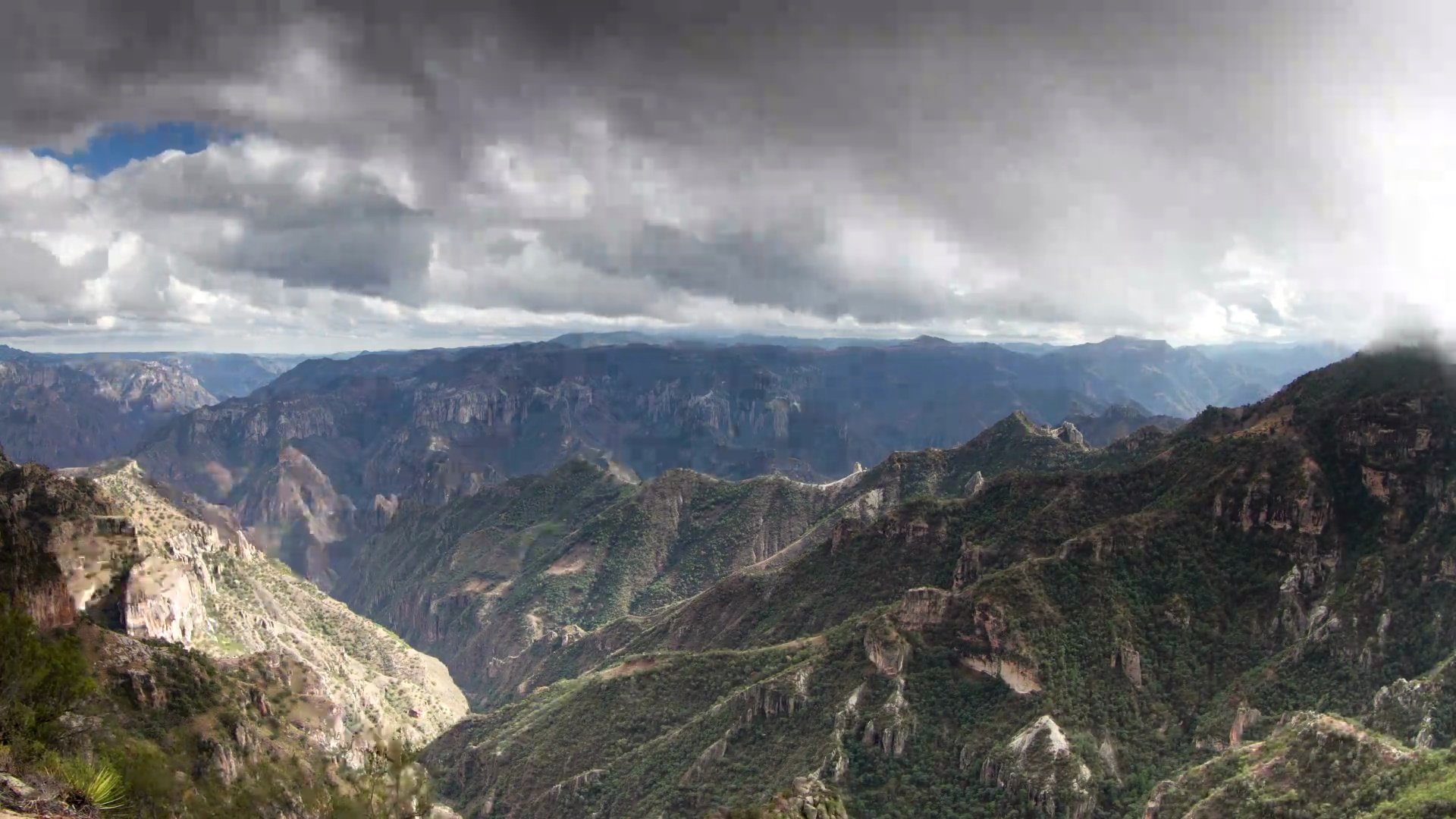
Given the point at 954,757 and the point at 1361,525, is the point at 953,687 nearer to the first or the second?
the point at 954,757

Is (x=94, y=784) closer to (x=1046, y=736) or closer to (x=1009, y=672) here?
(x=1046, y=736)

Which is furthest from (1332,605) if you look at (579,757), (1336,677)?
(579,757)

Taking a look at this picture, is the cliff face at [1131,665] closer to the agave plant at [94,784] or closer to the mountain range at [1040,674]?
the mountain range at [1040,674]

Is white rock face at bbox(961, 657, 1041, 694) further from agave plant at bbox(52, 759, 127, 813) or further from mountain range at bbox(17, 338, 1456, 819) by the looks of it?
agave plant at bbox(52, 759, 127, 813)

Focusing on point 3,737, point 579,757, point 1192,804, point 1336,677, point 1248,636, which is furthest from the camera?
point 579,757

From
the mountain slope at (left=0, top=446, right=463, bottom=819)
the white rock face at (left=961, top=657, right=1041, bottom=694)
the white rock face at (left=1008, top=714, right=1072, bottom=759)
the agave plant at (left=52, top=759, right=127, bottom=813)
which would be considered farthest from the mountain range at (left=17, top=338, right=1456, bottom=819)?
the agave plant at (left=52, top=759, right=127, bottom=813)

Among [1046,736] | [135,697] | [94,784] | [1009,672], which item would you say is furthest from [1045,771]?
[135,697]

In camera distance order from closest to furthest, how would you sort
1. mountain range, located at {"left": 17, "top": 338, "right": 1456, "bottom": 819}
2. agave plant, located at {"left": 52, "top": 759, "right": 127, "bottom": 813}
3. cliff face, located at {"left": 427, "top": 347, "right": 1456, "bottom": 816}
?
agave plant, located at {"left": 52, "top": 759, "right": 127, "bottom": 813} → mountain range, located at {"left": 17, "top": 338, "right": 1456, "bottom": 819} → cliff face, located at {"left": 427, "top": 347, "right": 1456, "bottom": 816}

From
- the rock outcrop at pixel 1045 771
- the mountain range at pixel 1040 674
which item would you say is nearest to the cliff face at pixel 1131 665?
the rock outcrop at pixel 1045 771
